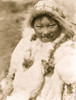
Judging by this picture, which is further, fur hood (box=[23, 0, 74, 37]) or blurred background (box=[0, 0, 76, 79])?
blurred background (box=[0, 0, 76, 79])

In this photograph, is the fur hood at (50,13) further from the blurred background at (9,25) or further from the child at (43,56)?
the blurred background at (9,25)

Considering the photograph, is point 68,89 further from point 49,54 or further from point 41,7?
point 41,7

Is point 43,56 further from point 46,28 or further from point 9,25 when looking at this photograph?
point 9,25

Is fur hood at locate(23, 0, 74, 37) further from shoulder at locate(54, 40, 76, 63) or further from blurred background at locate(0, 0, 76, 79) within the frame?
blurred background at locate(0, 0, 76, 79)

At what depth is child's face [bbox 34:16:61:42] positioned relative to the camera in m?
1.43

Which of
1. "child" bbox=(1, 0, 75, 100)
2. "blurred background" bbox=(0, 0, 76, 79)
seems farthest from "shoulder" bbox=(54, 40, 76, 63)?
"blurred background" bbox=(0, 0, 76, 79)

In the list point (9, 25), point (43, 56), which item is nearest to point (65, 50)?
point (43, 56)

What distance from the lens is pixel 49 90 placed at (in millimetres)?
1412

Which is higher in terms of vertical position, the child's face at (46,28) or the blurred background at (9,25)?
the child's face at (46,28)

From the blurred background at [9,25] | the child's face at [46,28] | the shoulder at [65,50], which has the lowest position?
the blurred background at [9,25]

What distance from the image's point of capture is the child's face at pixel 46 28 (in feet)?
4.68

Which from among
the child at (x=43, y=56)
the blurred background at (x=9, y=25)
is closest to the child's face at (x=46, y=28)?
the child at (x=43, y=56)

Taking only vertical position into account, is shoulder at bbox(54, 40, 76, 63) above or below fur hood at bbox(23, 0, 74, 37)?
below

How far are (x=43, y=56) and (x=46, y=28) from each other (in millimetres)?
155
